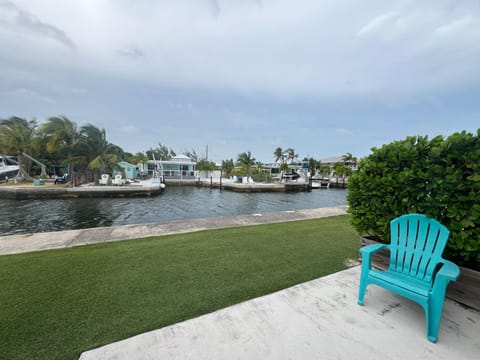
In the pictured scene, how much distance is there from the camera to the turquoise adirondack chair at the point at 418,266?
1.41 metres

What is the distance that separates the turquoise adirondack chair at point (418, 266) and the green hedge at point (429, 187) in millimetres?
245

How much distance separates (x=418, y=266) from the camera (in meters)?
1.76

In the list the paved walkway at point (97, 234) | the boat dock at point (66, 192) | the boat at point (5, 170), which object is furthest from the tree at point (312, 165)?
the boat at point (5, 170)

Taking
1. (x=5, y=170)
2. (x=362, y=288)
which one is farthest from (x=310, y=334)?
(x=5, y=170)

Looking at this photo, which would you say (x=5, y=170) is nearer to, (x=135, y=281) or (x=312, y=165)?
(x=135, y=281)

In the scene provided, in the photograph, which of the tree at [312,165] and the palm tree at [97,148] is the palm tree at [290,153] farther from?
the palm tree at [97,148]

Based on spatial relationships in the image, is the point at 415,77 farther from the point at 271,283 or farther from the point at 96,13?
the point at 96,13

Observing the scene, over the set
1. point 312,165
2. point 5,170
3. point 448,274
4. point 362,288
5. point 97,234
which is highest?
point 312,165

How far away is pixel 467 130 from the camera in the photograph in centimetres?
178

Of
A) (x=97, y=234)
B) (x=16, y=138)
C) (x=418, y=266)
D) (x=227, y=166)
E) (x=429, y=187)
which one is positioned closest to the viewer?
(x=418, y=266)

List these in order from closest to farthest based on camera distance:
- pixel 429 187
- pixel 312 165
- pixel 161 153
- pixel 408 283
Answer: pixel 408 283, pixel 429 187, pixel 312 165, pixel 161 153

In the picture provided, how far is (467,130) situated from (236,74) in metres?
10.9

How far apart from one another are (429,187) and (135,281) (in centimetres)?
354

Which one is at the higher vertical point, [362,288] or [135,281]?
[362,288]
